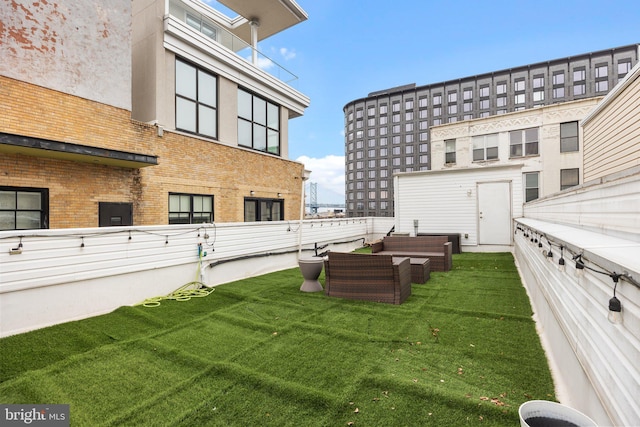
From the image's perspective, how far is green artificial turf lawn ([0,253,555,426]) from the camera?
96.3 inches

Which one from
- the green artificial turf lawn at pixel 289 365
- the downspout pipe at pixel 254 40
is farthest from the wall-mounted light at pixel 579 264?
the downspout pipe at pixel 254 40

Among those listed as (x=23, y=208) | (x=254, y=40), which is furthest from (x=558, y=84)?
(x=23, y=208)

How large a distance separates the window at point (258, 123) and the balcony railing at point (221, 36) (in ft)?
4.51

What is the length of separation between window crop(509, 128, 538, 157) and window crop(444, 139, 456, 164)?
122 inches

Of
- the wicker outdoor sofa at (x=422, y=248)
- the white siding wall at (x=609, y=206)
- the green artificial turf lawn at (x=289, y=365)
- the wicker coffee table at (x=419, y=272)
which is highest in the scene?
the white siding wall at (x=609, y=206)

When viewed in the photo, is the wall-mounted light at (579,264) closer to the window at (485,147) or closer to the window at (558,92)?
the window at (485,147)

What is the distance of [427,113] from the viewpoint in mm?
64875

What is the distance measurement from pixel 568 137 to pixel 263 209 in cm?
1689

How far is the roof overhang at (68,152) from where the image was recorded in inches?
229

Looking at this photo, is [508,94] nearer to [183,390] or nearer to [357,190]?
[357,190]

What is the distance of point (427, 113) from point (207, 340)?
68.8 metres

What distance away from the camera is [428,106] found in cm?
6438

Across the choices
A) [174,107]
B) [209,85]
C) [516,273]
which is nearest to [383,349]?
[516,273]

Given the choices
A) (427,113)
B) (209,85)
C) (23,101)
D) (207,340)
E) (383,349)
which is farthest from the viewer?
(427,113)
